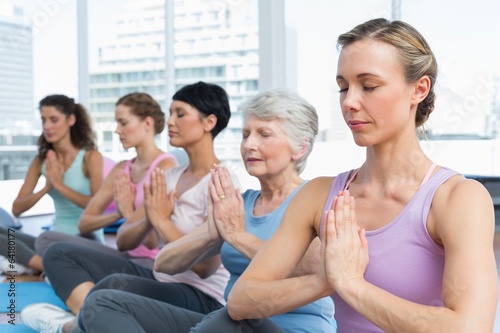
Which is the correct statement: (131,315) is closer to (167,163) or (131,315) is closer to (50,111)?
(167,163)

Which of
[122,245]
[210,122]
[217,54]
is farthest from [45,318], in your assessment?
[217,54]

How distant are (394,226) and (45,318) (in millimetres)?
1749

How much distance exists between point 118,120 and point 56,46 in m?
3.90

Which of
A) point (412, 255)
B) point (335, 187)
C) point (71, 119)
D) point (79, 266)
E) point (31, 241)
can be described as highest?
point (71, 119)

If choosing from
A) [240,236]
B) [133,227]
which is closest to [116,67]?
[133,227]

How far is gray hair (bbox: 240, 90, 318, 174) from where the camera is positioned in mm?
1889

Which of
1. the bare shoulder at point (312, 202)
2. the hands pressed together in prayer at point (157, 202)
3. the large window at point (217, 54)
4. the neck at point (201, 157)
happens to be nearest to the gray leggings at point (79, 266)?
the hands pressed together in prayer at point (157, 202)

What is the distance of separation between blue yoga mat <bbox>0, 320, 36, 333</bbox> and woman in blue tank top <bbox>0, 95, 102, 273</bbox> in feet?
2.79

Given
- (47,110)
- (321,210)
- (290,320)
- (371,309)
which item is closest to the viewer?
(371,309)

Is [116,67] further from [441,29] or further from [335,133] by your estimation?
[441,29]

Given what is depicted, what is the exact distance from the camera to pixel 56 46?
6758mm

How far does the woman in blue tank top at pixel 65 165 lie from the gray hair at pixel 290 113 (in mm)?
1788

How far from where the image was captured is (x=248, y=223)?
1838 millimetres

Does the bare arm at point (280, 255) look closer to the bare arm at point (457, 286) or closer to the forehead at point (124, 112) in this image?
the bare arm at point (457, 286)
